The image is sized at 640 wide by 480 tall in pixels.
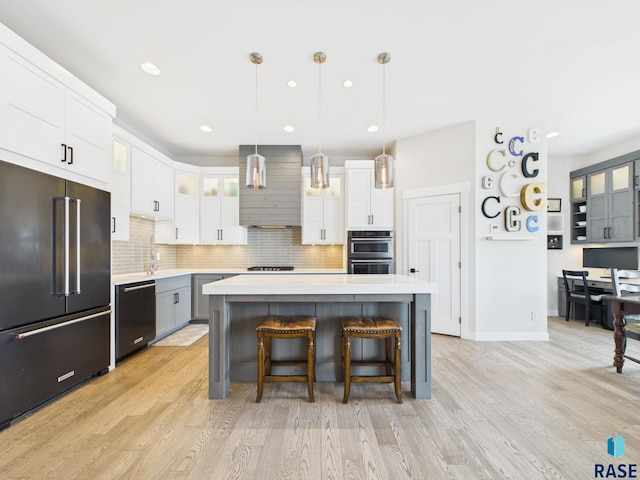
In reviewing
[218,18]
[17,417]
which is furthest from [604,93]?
[17,417]

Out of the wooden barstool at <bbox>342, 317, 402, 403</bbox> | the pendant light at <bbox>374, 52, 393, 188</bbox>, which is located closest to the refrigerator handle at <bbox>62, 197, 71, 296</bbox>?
the wooden barstool at <bbox>342, 317, 402, 403</bbox>

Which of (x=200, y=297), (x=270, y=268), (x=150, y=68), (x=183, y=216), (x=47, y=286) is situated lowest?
(x=200, y=297)

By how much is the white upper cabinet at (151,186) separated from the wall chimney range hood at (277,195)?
109cm

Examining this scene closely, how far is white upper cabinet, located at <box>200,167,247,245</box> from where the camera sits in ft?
16.1

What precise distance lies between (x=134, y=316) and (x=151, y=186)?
5.86ft

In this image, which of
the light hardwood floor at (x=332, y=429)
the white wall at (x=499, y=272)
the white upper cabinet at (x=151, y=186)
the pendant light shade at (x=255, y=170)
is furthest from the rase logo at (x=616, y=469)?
the white upper cabinet at (x=151, y=186)

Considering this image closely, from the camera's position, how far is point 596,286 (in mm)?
4578

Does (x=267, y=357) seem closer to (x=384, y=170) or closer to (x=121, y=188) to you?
(x=384, y=170)

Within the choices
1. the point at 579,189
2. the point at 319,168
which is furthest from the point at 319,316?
the point at 579,189

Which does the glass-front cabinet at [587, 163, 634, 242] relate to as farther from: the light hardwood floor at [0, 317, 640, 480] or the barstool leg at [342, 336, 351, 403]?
the barstool leg at [342, 336, 351, 403]

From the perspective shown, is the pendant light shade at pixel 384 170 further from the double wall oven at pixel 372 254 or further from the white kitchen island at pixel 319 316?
the double wall oven at pixel 372 254

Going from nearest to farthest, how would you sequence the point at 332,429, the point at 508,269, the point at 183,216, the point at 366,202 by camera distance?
the point at 332,429 → the point at 508,269 → the point at 366,202 → the point at 183,216

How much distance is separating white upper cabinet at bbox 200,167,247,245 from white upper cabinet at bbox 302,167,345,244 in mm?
1192

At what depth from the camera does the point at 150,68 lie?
275cm
